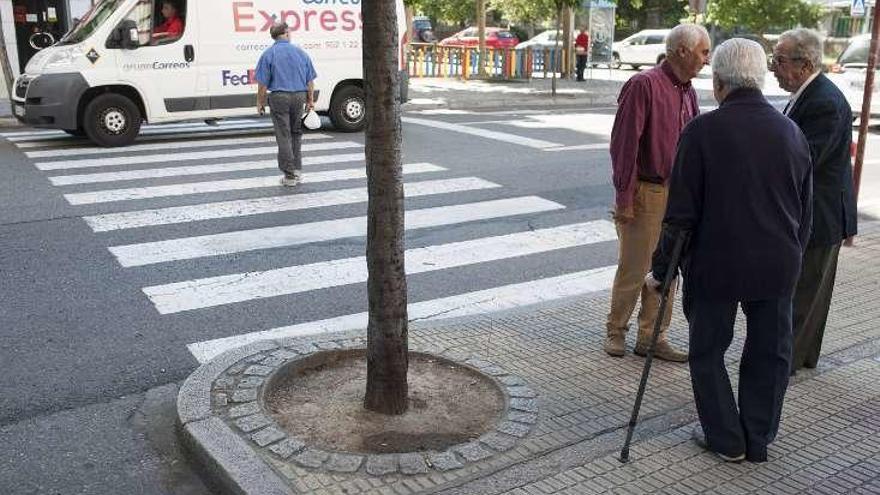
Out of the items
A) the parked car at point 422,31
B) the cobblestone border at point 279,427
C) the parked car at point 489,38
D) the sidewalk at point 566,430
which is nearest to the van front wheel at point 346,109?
the sidewalk at point 566,430

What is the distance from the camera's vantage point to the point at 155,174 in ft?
34.5

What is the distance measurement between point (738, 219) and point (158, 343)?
3.55m

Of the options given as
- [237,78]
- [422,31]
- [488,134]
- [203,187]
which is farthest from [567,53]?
[203,187]

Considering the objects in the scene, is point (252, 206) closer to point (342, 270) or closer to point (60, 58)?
point (342, 270)

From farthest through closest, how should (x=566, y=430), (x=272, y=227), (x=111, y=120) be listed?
(x=111, y=120) < (x=272, y=227) < (x=566, y=430)

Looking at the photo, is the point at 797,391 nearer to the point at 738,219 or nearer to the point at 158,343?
the point at 738,219

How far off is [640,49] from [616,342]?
32.7 m

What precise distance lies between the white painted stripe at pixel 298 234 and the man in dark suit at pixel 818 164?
428 cm

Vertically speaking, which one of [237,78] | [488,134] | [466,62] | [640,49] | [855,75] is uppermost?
[640,49]

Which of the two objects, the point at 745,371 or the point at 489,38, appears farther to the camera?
the point at 489,38

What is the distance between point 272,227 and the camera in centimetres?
805

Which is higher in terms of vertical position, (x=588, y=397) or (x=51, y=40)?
(x=51, y=40)

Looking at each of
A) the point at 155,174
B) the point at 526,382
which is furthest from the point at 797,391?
the point at 155,174

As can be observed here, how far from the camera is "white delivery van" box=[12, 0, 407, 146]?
1215cm
